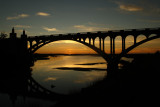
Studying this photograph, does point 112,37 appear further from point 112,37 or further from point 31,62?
point 31,62

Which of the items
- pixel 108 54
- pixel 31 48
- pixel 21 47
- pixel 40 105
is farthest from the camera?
pixel 21 47

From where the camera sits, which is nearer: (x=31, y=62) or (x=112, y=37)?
(x=112, y=37)

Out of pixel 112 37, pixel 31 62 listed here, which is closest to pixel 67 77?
pixel 112 37

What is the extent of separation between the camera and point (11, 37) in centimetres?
5906

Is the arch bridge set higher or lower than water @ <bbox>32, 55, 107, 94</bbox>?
higher

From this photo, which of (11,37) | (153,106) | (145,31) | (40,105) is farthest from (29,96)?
(11,37)

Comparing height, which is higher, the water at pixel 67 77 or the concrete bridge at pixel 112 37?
the concrete bridge at pixel 112 37

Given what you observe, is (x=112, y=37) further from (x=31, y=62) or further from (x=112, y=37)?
(x=31, y=62)

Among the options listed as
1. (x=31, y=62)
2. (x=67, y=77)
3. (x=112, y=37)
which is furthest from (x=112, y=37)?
(x=31, y=62)

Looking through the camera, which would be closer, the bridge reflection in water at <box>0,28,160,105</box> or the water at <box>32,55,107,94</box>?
the bridge reflection in water at <box>0,28,160,105</box>

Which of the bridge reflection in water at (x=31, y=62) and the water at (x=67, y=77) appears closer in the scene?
the bridge reflection in water at (x=31, y=62)

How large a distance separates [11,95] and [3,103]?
266cm

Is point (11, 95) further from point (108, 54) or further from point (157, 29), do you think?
point (157, 29)

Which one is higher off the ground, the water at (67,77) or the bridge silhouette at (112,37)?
the bridge silhouette at (112,37)
